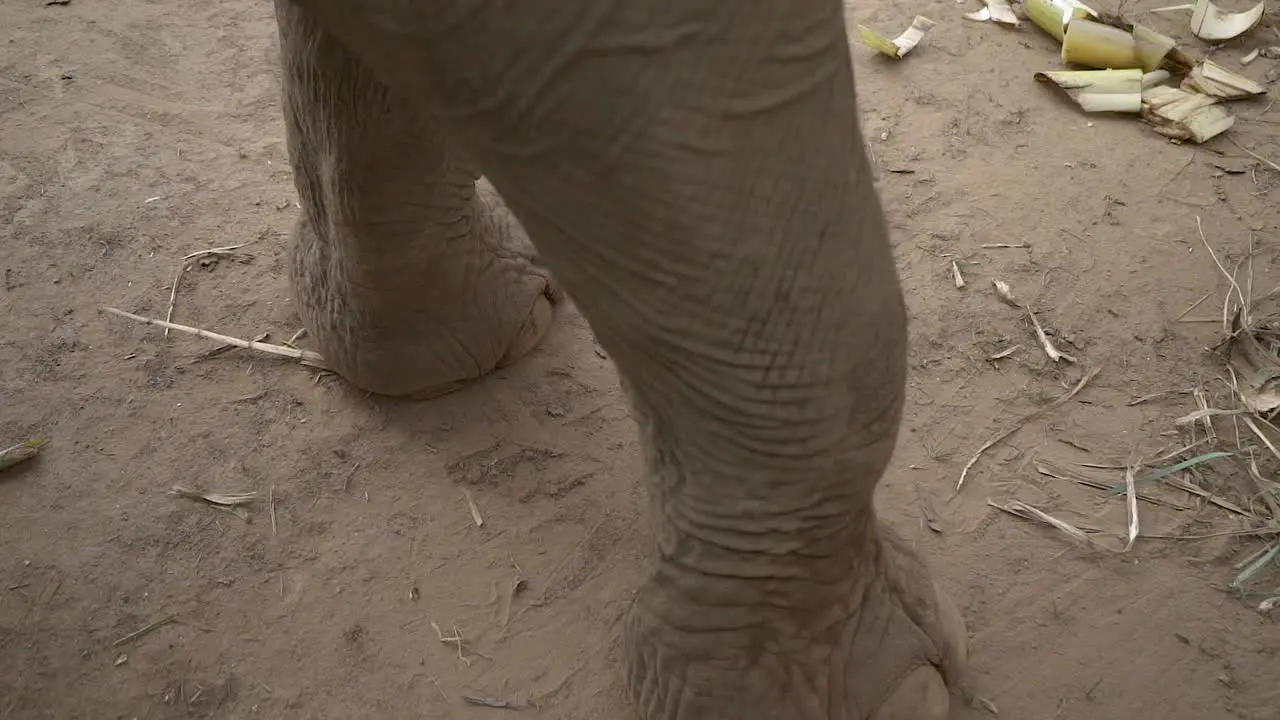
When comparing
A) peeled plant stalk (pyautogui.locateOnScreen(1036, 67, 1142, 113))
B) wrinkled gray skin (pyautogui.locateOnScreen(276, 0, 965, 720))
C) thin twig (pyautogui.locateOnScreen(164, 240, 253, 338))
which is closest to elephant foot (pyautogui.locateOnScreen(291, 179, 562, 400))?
wrinkled gray skin (pyautogui.locateOnScreen(276, 0, 965, 720))

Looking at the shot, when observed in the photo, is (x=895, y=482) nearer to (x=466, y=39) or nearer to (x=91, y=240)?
(x=466, y=39)

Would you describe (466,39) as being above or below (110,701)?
above

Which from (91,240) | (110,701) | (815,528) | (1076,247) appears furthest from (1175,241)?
(91,240)

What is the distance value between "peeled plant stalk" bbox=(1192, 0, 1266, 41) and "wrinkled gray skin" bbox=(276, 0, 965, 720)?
1.63 metres

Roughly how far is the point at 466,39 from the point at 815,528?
0.51m

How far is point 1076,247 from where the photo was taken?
184 centimetres

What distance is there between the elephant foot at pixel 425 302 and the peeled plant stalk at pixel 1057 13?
4.24 feet

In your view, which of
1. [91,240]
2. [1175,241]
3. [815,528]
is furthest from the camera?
[91,240]

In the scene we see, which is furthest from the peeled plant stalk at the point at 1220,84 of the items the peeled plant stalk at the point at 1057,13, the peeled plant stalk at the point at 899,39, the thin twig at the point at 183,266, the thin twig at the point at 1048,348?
the thin twig at the point at 183,266

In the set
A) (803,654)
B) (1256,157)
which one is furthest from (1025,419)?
(1256,157)

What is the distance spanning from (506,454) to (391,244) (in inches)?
13.4

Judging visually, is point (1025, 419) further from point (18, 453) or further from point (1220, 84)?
point (18, 453)

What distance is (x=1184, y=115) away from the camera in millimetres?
2057

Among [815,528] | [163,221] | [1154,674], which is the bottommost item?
[1154,674]
